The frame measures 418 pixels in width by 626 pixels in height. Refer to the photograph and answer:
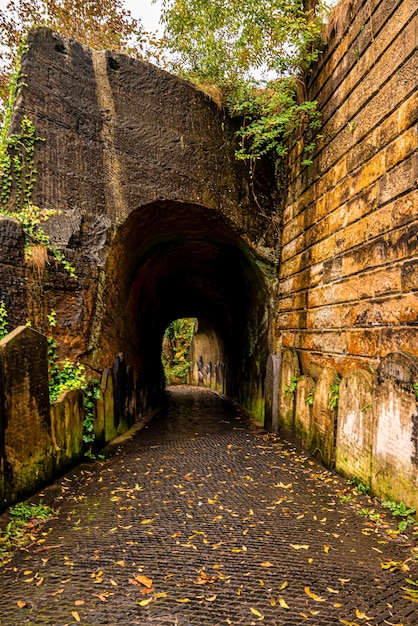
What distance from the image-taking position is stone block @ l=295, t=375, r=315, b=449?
4.93 meters

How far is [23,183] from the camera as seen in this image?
5219mm

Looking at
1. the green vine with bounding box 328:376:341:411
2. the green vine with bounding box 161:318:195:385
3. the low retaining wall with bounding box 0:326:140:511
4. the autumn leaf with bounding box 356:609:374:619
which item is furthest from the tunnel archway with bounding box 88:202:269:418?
the green vine with bounding box 161:318:195:385

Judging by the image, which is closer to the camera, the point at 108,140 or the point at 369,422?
the point at 369,422

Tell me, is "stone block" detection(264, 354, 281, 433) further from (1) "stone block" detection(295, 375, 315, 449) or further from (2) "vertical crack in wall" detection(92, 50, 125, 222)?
(2) "vertical crack in wall" detection(92, 50, 125, 222)

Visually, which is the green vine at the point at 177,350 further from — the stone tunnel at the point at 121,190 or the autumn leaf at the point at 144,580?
the autumn leaf at the point at 144,580

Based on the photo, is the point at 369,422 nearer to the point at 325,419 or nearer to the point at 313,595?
the point at 325,419

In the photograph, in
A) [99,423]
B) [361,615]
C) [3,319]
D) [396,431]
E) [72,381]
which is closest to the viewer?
[361,615]

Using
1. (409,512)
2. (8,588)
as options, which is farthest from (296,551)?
(8,588)

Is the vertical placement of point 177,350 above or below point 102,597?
below

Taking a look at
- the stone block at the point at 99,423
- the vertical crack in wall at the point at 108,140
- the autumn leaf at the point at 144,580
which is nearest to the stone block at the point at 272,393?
the stone block at the point at 99,423

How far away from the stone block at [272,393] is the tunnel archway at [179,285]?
0.98 metres

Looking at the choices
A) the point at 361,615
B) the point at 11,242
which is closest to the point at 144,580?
the point at 361,615

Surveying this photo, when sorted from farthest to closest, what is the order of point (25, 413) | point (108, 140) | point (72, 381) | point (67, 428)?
point (108, 140), point (72, 381), point (67, 428), point (25, 413)

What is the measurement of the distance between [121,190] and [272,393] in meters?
3.96
